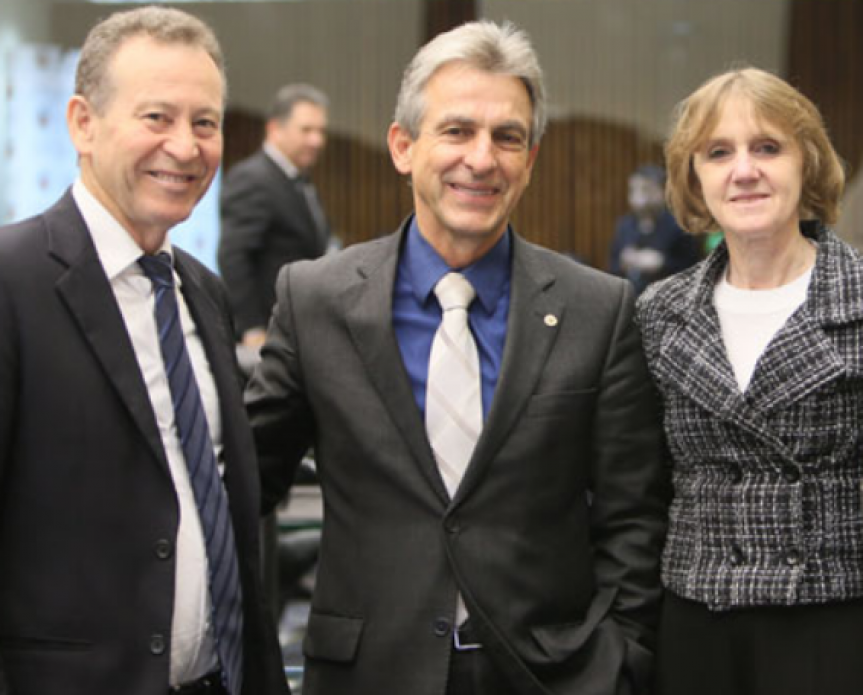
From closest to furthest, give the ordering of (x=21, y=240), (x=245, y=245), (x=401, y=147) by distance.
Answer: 1. (x=21, y=240)
2. (x=401, y=147)
3. (x=245, y=245)

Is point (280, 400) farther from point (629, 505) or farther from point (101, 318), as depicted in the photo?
point (629, 505)

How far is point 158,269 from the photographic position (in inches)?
79.1

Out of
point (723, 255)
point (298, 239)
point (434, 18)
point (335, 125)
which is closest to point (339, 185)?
point (335, 125)

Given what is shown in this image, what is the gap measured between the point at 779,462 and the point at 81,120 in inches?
49.8

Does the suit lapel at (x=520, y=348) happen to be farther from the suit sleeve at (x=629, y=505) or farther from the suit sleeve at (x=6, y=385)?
the suit sleeve at (x=6, y=385)

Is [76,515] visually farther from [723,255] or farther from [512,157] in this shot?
[723,255]

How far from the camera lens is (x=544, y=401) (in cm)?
217

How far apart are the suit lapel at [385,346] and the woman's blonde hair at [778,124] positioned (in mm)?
581

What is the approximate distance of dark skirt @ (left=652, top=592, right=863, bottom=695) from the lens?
210 centimetres

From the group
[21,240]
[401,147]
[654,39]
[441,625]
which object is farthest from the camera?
[654,39]

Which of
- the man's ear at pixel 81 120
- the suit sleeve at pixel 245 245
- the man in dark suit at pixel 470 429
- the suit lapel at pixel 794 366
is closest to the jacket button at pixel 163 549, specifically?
the man in dark suit at pixel 470 429

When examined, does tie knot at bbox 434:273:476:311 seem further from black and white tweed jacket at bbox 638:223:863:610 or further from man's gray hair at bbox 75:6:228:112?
man's gray hair at bbox 75:6:228:112

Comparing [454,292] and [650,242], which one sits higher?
[454,292]

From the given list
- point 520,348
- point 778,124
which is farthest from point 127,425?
point 778,124
